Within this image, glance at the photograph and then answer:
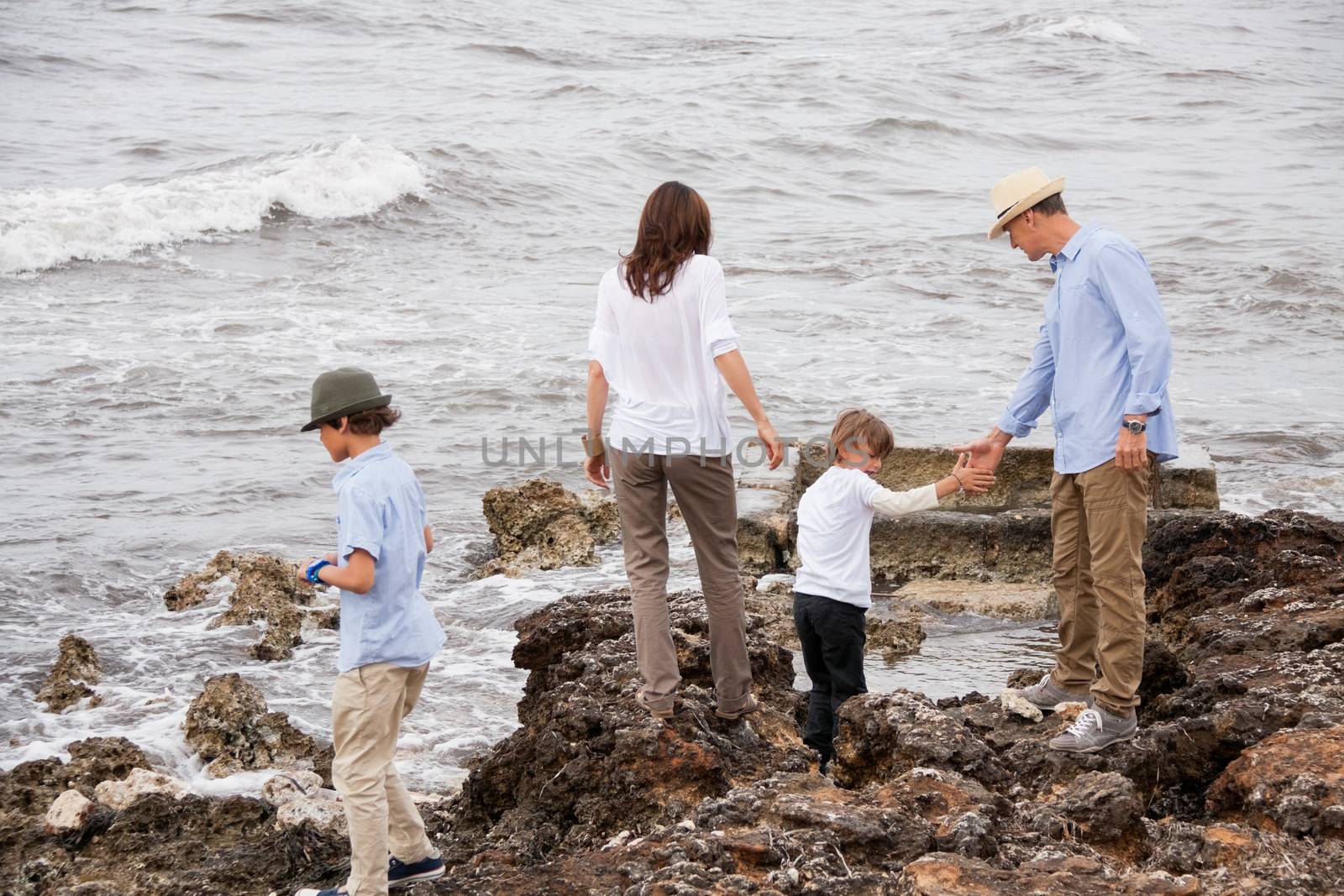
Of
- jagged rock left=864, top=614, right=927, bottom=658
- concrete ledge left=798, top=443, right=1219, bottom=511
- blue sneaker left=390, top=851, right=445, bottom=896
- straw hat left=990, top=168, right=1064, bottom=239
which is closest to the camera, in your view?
blue sneaker left=390, top=851, right=445, bottom=896

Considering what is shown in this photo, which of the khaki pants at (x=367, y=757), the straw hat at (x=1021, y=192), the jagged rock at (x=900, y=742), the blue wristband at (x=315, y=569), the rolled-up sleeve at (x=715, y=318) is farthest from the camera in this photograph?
the straw hat at (x=1021, y=192)

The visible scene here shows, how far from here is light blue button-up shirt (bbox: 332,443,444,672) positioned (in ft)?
10.7

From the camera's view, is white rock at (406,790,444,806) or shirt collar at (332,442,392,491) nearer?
shirt collar at (332,442,392,491)

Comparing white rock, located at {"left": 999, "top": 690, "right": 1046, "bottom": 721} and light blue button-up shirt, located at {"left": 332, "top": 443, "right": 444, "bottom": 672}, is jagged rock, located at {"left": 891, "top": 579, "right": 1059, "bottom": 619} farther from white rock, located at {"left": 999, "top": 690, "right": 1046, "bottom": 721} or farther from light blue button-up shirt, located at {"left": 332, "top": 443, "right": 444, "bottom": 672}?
light blue button-up shirt, located at {"left": 332, "top": 443, "right": 444, "bottom": 672}

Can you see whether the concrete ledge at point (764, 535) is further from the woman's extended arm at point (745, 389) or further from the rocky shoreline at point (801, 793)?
the woman's extended arm at point (745, 389)

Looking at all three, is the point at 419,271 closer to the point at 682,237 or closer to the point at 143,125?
the point at 143,125

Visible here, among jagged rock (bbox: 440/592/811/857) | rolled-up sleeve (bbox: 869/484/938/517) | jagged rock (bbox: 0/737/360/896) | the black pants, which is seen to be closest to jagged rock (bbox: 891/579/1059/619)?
jagged rock (bbox: 440/592/811/857)

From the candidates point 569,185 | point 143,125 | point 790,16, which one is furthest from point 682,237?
point 790,16

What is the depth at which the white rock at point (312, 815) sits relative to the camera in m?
4.20

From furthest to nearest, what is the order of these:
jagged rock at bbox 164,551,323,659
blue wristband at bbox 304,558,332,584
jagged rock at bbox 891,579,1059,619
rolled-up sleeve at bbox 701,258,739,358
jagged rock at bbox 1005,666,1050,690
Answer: jagged rock at bbox 164,551,323,659 → jagged rock at bbox 891,579,1059,619 → jagged rock at bbox 1005,666,1050,690 → rolled-up sleeve at bbox 701,258,739,358 → blue wristband at bbox 304,558,332,584

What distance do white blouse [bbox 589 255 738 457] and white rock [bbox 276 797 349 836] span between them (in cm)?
158

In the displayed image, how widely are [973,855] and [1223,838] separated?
0.60 metres

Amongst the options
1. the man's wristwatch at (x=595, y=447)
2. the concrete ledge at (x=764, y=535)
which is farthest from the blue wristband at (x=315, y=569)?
the concrete ledge at (x=764, y=535)

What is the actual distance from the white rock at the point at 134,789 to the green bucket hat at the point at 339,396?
75.9 inches
